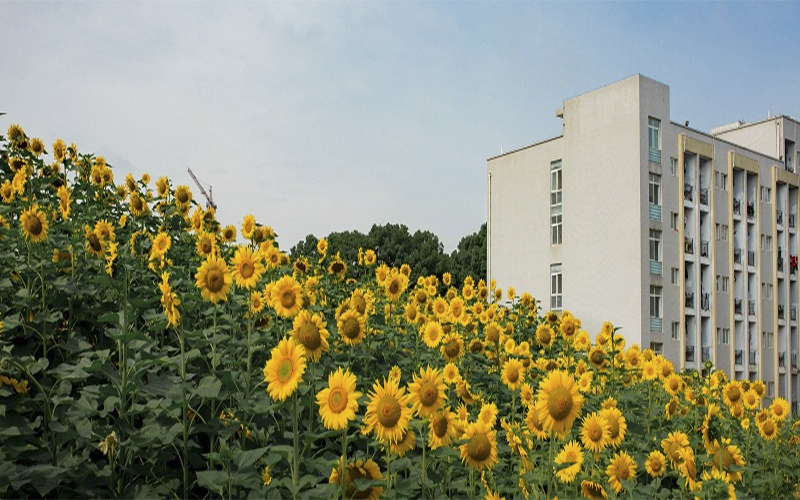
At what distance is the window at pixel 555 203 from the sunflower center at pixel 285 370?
35.7 meters

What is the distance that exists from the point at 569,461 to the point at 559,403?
2.81ft

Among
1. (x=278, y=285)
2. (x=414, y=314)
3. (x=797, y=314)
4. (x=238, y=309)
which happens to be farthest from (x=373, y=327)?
(x=797, y=314)

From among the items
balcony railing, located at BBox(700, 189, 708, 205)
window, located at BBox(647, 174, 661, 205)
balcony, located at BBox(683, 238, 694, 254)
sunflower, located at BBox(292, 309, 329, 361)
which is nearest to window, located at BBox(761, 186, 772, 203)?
balcony railing, located at BBox(700, 189, 708, 205)

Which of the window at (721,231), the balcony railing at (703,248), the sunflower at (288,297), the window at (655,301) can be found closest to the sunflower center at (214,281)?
the sunflower at (288,297)

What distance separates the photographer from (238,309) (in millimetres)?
5172

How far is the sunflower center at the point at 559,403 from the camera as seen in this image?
352 centimetres

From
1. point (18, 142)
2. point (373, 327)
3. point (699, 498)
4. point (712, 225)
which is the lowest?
point (699, 498)

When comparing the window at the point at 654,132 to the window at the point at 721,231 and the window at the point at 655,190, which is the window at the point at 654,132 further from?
the window at the point at 721,231

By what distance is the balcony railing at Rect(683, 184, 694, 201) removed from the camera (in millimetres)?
37375

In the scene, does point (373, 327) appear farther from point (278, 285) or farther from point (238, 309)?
point (278, 285)

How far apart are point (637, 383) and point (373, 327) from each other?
350 centimetres

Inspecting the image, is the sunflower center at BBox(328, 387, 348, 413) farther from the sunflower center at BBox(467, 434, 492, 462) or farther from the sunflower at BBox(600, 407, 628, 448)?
the sunflower at BBox(600, 407, 628, 448)

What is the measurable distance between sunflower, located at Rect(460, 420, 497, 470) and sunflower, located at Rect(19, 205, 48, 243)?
3337 millimetres

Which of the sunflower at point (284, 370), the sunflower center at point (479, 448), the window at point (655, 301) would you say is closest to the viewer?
the sunflower at point (284, 370)
